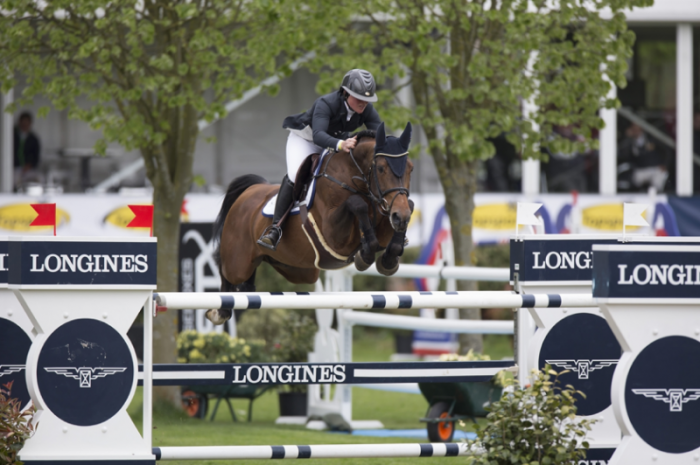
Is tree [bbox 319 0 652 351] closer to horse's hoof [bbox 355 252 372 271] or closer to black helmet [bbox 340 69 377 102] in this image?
black helmet [bbox 340 69 377 102]

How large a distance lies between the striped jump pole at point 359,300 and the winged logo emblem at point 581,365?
17.5 inches

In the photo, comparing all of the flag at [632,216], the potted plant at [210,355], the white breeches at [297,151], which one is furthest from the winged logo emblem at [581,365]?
the potted plant at [210,355]

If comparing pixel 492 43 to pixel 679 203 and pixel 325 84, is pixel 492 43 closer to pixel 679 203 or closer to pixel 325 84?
pixel 325 84

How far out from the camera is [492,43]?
7.12 m

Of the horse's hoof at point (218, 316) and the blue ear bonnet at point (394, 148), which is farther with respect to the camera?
the horse's hoof at point (218, 316)

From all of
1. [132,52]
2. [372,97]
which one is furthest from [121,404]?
[132,52]

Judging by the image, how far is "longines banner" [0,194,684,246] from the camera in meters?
11.7

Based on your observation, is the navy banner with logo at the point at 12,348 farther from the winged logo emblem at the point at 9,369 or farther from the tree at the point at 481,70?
the tree at the point at 481,70

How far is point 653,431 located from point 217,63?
4.99 meters

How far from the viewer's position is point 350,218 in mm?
4719

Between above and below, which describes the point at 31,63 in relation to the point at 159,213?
above

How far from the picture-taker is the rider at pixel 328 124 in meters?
4.68

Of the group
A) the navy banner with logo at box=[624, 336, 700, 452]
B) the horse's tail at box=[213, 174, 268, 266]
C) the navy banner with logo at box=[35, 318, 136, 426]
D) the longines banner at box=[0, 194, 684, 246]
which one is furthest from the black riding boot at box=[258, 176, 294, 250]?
the longines banner at box=[0, 194, 684, 246]

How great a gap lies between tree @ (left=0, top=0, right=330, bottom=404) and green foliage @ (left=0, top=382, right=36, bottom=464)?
3699 millimetres
